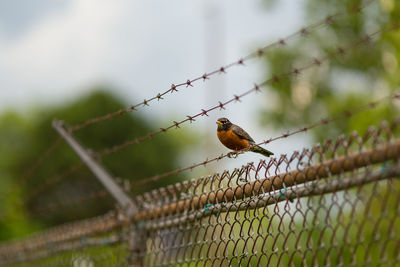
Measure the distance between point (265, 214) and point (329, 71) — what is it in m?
28.7

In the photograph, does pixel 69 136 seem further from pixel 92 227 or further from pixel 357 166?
pixel 357 166

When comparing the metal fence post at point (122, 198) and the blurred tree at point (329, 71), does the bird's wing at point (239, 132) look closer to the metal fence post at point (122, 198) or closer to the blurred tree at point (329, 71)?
the metal fence post at point (122, 198)

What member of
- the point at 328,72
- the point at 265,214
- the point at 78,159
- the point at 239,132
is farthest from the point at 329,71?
the point at 265,214

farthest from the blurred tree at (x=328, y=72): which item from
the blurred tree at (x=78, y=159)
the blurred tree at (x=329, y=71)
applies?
the blurred tree at (x=78, y=159)

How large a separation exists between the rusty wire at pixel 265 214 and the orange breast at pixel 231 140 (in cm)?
83

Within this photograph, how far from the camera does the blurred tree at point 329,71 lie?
2580 centimetres

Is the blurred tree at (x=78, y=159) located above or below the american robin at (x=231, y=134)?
above

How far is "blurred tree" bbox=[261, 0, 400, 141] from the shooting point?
84.6 feet

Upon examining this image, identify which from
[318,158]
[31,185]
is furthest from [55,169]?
[318,158]

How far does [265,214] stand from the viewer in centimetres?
282

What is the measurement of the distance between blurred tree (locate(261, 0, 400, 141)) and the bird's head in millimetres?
18684

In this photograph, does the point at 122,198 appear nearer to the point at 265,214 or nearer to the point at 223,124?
the point at 223,124

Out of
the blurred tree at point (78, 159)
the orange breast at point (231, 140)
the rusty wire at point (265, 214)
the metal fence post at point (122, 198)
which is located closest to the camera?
the rusty wire at point (265, 214)

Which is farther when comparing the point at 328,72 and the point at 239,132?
the point at 328,72
